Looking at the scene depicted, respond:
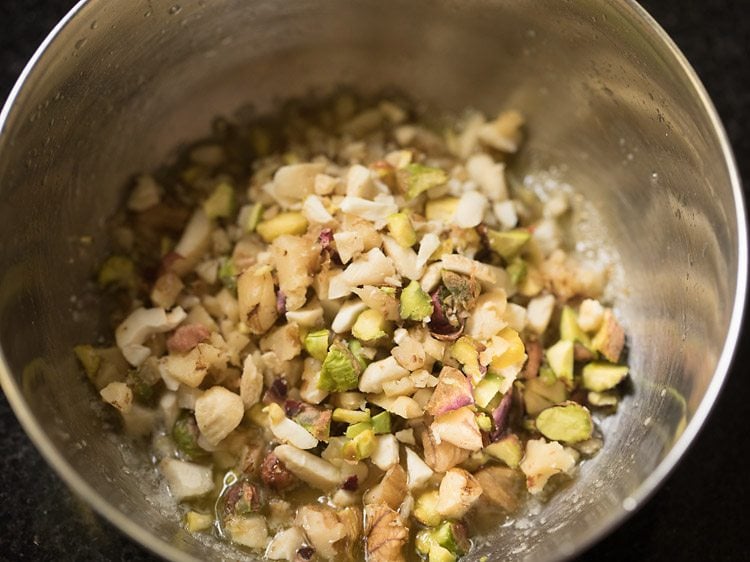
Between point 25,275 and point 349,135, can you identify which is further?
point 349,135

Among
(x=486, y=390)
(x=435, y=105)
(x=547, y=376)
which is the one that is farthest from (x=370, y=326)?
(x=435, y=105)

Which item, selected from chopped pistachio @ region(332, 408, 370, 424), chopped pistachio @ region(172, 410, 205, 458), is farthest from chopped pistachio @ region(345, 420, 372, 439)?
chopped pistachio @ region(172, 410, 205, 458)

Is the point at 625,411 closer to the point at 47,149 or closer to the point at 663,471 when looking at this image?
the point at 663,471

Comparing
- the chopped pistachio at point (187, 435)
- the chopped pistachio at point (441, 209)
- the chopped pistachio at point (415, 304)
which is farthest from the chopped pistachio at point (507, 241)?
the chopped pistachio at point (187, 435)

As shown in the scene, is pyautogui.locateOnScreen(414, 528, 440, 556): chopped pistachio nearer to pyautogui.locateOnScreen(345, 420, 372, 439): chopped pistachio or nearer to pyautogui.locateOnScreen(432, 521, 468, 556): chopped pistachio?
pyautogui.locateOnScreen(432, 521, 468, 556): chopped pistachio

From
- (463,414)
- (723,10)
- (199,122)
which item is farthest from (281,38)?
(723,10)

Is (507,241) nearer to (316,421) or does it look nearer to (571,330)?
Answer: (571,330)
